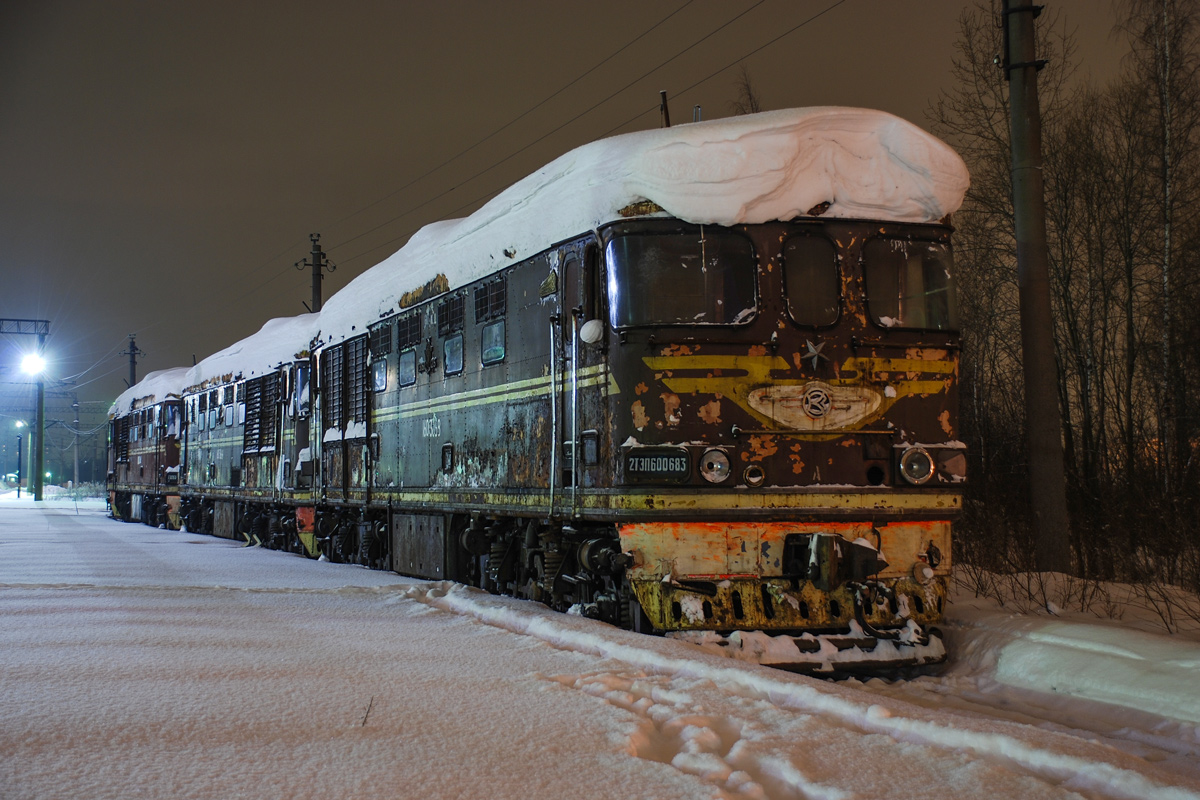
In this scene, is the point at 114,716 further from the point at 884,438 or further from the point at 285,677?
the point at 884,438

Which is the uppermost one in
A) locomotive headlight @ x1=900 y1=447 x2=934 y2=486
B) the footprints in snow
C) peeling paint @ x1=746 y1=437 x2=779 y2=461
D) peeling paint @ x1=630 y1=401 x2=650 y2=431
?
peeling paint @ x1=630 y1=401 x2=650 y2=431

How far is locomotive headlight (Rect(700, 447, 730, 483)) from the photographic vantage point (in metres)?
6.80

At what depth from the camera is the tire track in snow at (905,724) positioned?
3699mm

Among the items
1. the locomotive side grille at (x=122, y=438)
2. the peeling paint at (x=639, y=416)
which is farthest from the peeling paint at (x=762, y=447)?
the locomotive side grille at (x=122, y=438)

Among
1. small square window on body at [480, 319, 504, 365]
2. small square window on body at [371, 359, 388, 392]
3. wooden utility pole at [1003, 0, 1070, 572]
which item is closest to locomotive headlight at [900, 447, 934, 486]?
wooden utility pole at [1003, 0, 1070, 572]

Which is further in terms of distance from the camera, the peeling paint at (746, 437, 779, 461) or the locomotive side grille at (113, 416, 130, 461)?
the locomotive side grille at (113, 416, 130, 461)

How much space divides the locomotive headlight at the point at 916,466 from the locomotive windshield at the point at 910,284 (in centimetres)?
93

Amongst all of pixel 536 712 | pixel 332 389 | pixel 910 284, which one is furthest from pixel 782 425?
pixel 332 389

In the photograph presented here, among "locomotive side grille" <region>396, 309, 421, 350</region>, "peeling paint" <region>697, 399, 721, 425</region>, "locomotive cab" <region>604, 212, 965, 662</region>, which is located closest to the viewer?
"locomotive cab" <region>604, 212, 965, 662</region>

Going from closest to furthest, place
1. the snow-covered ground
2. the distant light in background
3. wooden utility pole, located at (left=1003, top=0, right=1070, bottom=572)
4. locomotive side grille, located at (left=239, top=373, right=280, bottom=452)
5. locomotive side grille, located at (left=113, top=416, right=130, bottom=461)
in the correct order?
the snow-covered ground → wooden utility pole, located at (left=1003, top=0, right=1070, bottom=572) → locomotive side grille, located at (left=239, top=373, right=280, bottom=452) → locomotive side grille, located at (left=113, top=416, right=130, bottom=461) → the distant light in background

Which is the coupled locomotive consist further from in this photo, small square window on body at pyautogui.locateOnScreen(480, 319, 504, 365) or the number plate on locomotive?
small square window on body at pyautogui.locateOnScreen(480, 319, 504, 365)

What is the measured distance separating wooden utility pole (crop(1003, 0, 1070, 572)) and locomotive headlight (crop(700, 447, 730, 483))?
425cm

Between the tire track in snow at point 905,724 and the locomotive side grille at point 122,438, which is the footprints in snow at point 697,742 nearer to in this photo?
the tire track in snow at point 905,724

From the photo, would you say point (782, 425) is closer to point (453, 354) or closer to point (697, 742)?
point (697, 742)
